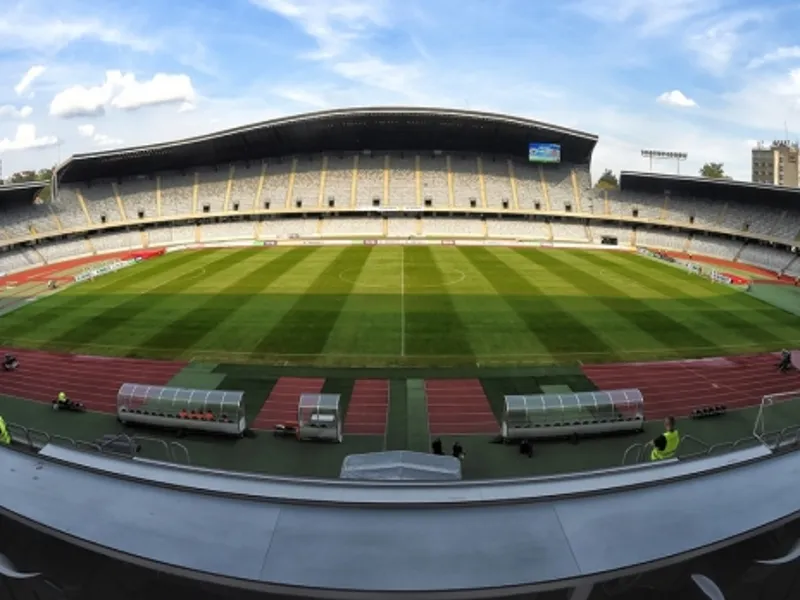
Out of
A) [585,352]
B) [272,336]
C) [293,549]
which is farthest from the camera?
[272,336]

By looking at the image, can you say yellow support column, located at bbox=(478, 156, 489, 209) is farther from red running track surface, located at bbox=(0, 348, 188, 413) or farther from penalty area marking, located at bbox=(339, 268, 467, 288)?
red running track surface, located at bbox=(0, 348, 188, 413)

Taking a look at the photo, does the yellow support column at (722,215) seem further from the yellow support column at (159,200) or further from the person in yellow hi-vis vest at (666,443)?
the yellow support column at (159,200)

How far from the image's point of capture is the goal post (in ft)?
55.7

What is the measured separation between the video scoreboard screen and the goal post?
55583 millimetres

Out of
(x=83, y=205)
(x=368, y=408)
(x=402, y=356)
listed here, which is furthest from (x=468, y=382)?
(x=83, y=205)

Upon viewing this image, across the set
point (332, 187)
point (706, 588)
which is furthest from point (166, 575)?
point (332, 187)

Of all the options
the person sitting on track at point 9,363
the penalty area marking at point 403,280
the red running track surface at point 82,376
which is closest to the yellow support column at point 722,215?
the penalty area marking at point 403,280

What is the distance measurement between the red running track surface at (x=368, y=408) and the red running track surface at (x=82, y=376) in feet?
24.7

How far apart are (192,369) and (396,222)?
158ft

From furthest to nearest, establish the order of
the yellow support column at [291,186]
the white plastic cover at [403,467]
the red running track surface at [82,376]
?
the yellow support column at [291,186] < the red running track surface at [82,376] < the white plastic cover at [403,467]

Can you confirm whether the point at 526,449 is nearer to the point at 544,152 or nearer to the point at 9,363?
the point at 9,363

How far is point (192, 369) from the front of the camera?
73.0 feet

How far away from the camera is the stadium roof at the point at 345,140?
219 ft

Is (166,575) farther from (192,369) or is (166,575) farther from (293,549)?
(192,369)
